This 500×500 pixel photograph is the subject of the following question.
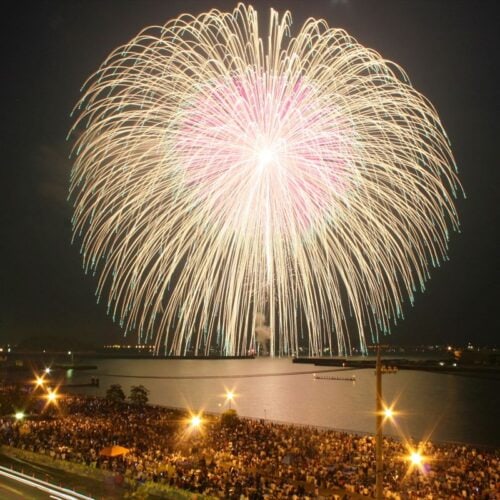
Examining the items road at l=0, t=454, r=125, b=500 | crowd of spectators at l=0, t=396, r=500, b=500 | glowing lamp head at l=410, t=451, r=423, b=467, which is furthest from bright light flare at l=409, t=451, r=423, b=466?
road at l=0, t=454, r=125, b=500

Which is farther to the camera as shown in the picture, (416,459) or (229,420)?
(229,420)

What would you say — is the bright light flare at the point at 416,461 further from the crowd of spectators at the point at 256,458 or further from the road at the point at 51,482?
the road at the point at 51,482

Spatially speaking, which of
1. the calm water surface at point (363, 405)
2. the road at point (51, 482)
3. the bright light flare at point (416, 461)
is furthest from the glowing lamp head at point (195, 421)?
the calm water surface at point (363, 405)

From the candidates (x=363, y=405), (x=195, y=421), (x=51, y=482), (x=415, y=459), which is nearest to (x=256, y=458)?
(x=415, y=459)

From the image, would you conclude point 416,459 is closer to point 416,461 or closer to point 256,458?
point 416,461

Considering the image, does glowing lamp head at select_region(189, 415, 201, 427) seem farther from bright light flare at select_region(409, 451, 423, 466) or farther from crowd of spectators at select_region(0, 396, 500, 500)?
bright light flare at select_region(409, 451, 423, 466)

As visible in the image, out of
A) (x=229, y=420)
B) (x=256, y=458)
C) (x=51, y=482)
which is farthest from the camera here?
(x=229, y=420)

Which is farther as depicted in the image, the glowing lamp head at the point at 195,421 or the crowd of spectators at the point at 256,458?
the glowing lamp head at the point at 195,421

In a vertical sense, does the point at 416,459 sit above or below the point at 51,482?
above

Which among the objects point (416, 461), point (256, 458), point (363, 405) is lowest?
point (256, 458)

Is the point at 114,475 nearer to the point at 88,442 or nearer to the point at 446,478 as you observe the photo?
the point at 88,442
